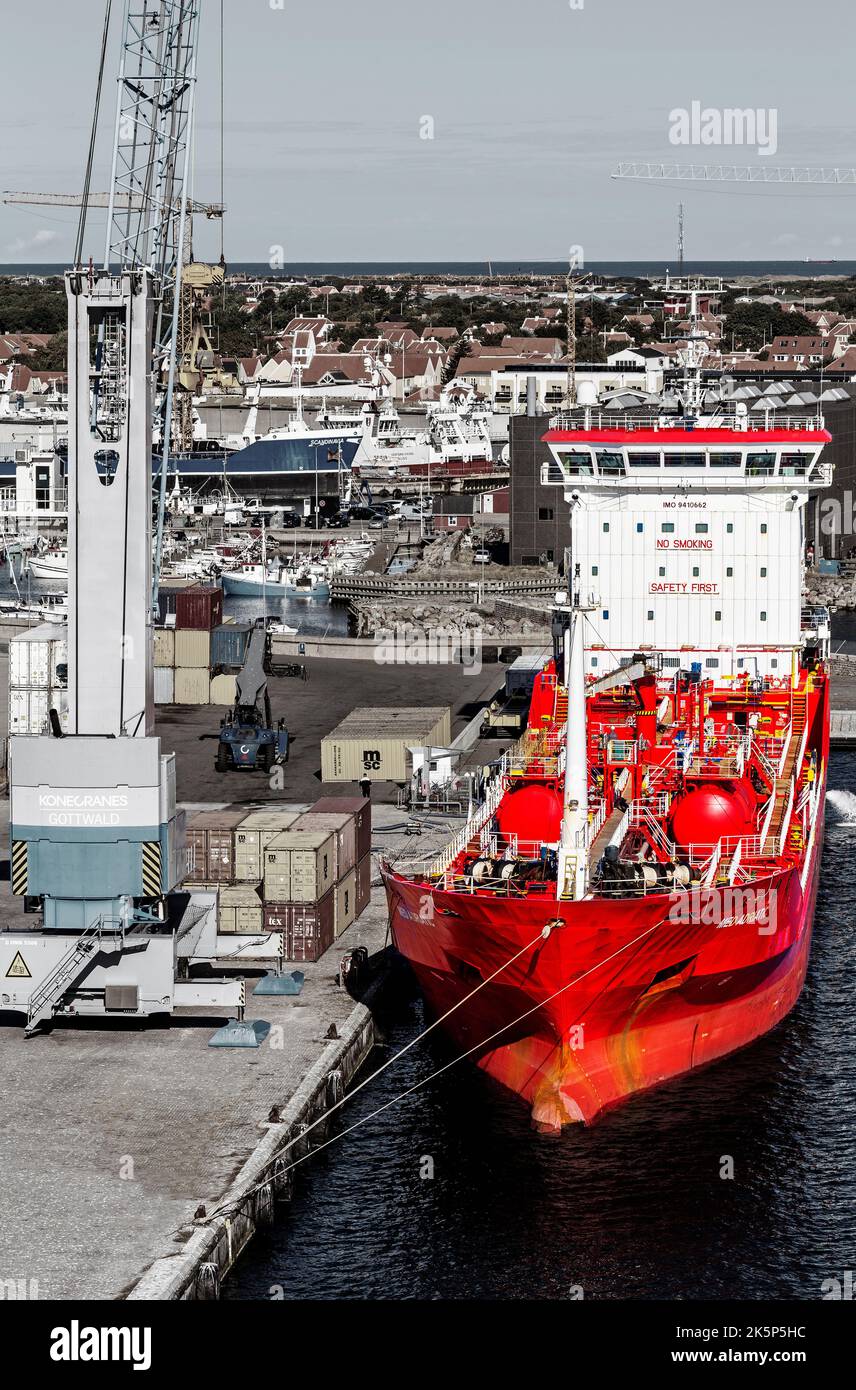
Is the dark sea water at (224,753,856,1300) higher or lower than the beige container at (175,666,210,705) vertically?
lower

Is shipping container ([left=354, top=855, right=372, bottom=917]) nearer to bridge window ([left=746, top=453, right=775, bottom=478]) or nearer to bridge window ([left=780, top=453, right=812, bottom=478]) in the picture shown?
bridge window ([left=746, top=453, right=775, bottom=478])

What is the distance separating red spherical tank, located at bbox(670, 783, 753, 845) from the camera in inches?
1462

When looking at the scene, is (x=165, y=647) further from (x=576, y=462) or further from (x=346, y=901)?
(x=346, y=901)

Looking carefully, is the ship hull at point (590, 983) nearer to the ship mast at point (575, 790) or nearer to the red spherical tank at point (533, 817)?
the ship mast at point (575, 790)

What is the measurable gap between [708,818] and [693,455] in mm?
15038

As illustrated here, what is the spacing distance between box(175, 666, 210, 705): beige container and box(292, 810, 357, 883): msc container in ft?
87.9

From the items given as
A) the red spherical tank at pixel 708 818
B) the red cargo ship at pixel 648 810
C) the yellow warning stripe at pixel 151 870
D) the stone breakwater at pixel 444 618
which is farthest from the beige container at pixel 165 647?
the yellow warning stripe at pixel 151 870

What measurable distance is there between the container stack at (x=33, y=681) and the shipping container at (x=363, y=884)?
1361 centimetres

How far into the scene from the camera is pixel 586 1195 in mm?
30172

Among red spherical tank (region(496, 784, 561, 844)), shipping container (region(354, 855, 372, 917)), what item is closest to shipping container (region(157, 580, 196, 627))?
shipping container (region(354, 855, 372, 917))

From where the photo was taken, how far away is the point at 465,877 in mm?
35406

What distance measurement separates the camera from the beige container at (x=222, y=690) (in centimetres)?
6906
